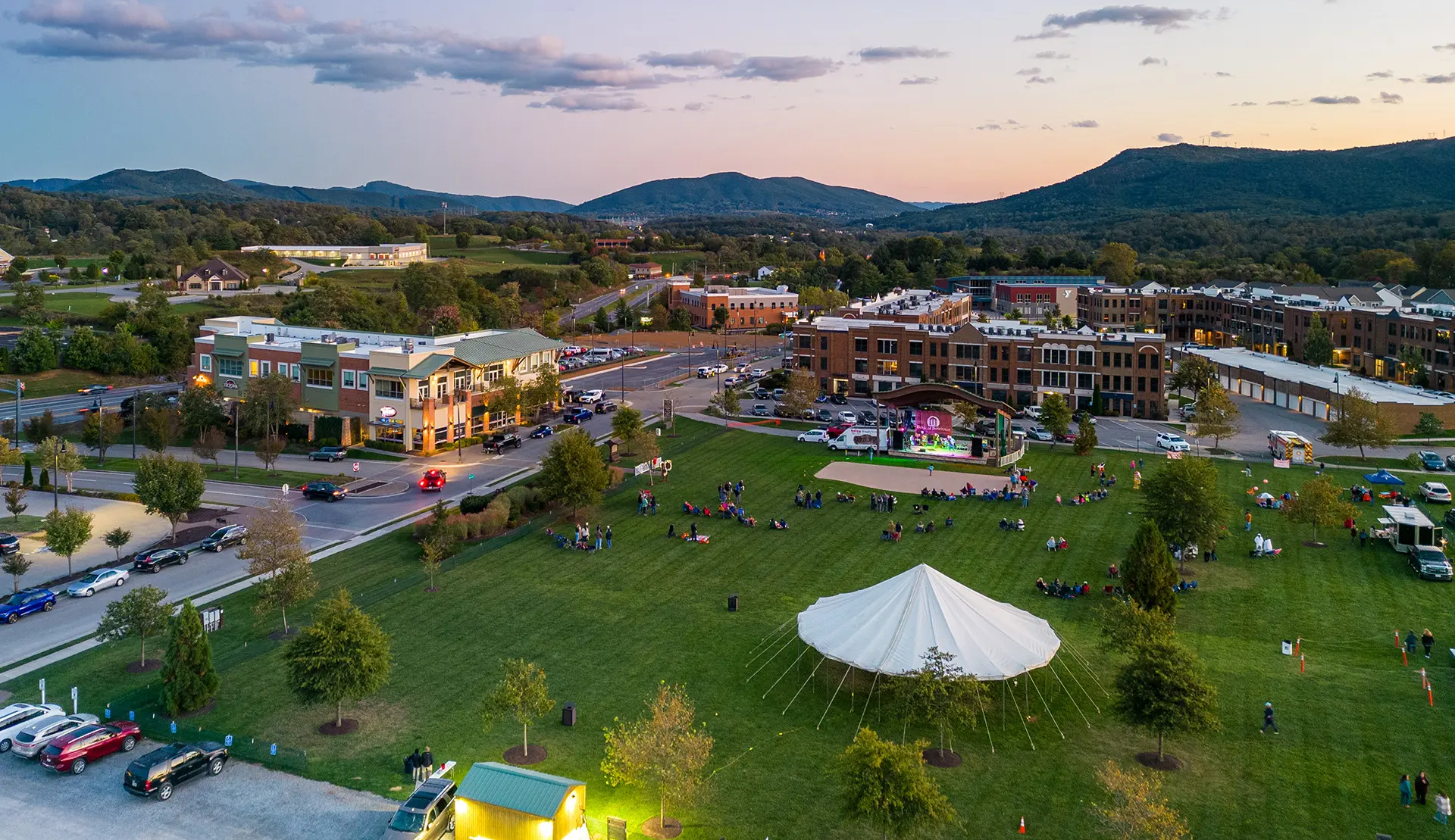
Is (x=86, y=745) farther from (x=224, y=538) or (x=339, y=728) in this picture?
(x=224, y=538)

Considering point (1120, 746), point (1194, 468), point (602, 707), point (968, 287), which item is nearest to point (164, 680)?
point (602, 707)

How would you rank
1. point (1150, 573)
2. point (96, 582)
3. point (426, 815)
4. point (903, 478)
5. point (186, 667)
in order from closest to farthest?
point (426, 815), point (186, 667), point (1150, 573), point (96, 582), point (903, 478)

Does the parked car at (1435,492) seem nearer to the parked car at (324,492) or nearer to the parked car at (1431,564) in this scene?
the parked car at (1431,564)

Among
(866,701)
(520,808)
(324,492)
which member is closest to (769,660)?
(866,701)

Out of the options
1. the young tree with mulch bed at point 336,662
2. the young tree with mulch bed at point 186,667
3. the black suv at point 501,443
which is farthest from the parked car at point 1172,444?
the young tree with mulch bed at point 186,667

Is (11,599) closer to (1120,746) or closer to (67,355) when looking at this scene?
(1120,746)
